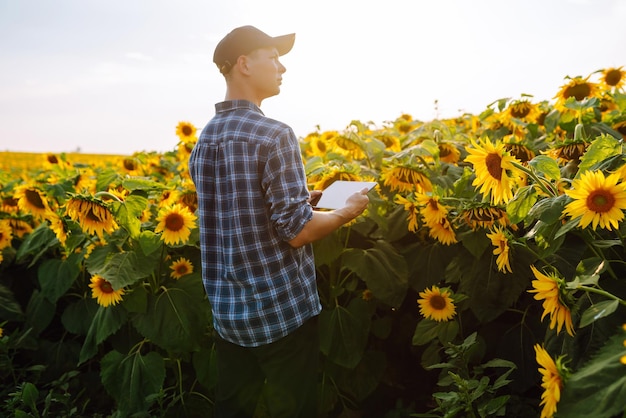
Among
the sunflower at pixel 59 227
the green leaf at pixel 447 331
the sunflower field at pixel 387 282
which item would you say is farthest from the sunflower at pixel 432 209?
the sunflower at pixel 59 227

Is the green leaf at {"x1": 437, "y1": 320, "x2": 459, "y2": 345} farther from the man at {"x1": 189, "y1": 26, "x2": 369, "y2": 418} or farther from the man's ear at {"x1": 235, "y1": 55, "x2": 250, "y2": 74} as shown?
the man's ear at {"x1": 235, "y1": 55, "x2": 250, "y2": 74}

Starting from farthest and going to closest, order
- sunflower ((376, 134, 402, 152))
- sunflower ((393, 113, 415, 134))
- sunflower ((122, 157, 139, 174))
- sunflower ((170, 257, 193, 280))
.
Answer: sunflower ((393, 113, 415, 134)) → sunflower ((122, 157, 139, 174)) → sunflower ((376, 134, 402, 152)) → sunflower ((170, 257, 193, 280))

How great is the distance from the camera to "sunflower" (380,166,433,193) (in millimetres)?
2438

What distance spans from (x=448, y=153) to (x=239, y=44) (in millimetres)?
1583

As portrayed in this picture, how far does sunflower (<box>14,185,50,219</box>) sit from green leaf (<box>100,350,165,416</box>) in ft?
3.89

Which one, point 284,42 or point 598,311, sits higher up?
point 284,42

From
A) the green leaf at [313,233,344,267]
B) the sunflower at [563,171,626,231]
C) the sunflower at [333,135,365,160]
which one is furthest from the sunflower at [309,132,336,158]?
the sunflower at [563,171,626,231]

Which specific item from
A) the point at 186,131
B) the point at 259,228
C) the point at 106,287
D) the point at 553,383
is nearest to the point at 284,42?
the point at 259,228

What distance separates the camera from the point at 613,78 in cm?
309

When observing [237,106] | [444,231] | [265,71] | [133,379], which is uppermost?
[265,71]

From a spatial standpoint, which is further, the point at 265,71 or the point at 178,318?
the point at 178,318

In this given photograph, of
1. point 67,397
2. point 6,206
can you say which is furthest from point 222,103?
point 6,206

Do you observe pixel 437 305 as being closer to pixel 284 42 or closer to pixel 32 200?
pixel 284 42

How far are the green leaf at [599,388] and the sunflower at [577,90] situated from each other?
6.95ft
